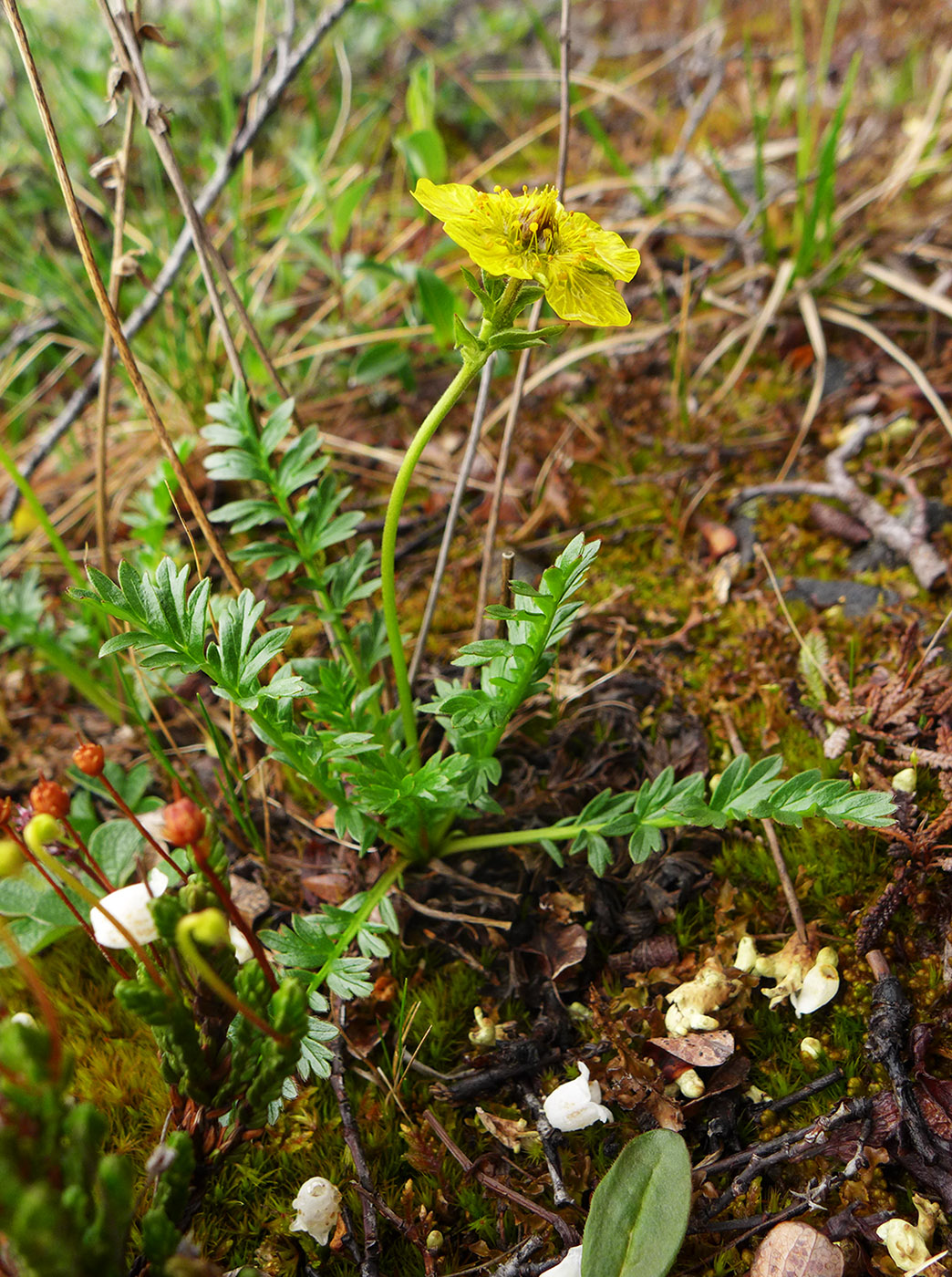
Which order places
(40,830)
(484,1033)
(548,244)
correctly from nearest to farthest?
(40,830) < (548,244) < (484,1033)

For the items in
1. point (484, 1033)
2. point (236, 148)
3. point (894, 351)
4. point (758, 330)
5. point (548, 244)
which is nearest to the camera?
point (548, 244)

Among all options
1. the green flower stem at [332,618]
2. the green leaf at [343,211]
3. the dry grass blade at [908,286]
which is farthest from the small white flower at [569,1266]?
the green leaf at [343,211]

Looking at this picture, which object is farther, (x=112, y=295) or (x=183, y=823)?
(x=112, y=295)

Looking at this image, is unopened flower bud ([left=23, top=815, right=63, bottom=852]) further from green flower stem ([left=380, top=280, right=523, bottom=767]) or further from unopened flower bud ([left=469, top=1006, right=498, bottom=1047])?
unopened flower bud ([left=469, top=1006, right=498, bottom=1047])

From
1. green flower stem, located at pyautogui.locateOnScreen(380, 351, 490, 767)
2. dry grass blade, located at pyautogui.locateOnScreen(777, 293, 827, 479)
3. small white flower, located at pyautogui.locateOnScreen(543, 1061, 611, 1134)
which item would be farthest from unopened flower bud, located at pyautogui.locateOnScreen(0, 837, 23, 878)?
dry grass blade, located at pyautogui.locateOnScreen(777, 293, 827, 479)

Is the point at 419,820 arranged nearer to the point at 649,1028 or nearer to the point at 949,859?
the point at 649,1028

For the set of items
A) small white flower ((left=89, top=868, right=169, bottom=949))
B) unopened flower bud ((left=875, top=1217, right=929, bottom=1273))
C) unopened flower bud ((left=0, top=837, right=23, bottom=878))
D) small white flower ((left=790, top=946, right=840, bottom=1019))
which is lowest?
unopened flower bud ((left=875, top=1217, right=929, bottom=1273))

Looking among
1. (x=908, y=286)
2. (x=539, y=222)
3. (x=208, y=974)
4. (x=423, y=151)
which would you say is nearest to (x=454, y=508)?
(x=539, y=222)

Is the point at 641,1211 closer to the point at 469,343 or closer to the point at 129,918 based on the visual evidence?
the point at 129,918
